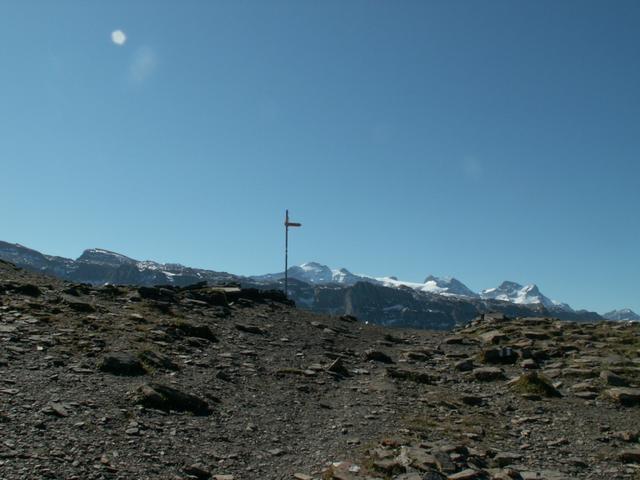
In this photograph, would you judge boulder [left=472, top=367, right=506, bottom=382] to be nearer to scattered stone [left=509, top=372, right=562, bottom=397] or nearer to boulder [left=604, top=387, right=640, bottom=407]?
scattered stone [left=509, top=372, right=562, bottom=397]

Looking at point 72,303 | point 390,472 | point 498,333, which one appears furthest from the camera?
point 498,333

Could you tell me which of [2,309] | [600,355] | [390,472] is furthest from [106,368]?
[600,355]

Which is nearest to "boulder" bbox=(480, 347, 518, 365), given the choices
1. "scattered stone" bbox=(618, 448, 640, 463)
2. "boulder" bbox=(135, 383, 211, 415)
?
"scattered stone" bbox=(618, 448, 640, 463)

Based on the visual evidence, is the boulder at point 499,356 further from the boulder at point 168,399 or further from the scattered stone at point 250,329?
the boulder at point 168,399

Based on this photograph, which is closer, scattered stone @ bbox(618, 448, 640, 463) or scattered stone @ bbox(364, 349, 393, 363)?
scattered stone @ bbox(618, 448, 640, 463)

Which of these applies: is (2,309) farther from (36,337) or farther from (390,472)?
(390,472)

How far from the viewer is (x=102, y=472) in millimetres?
11133

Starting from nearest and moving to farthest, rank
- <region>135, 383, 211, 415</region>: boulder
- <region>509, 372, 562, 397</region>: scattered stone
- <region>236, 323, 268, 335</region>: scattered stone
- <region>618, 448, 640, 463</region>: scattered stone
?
1. <region>618, 448, 640, 463</region>: scattered stone
2. <region>135, 383, 211, 415</region>: boulder
3. <region>509, 372, 562, 397</region>: scattered stone
4. <region>236, 323, 268, 335</region>: scattered stone

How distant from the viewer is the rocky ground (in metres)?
12.6

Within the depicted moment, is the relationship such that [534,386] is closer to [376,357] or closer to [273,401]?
[376,357]

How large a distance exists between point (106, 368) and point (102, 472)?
26.8 feet

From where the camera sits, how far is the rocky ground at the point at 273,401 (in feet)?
41.4

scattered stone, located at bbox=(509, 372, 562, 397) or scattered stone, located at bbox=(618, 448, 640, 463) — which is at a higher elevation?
scattered stone, located at bbox=(509, 372, 562, 397)

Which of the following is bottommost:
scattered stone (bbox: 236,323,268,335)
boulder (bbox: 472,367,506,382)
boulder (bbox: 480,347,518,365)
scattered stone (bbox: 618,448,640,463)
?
scattered stone (bbox: 618,448,640,463)
